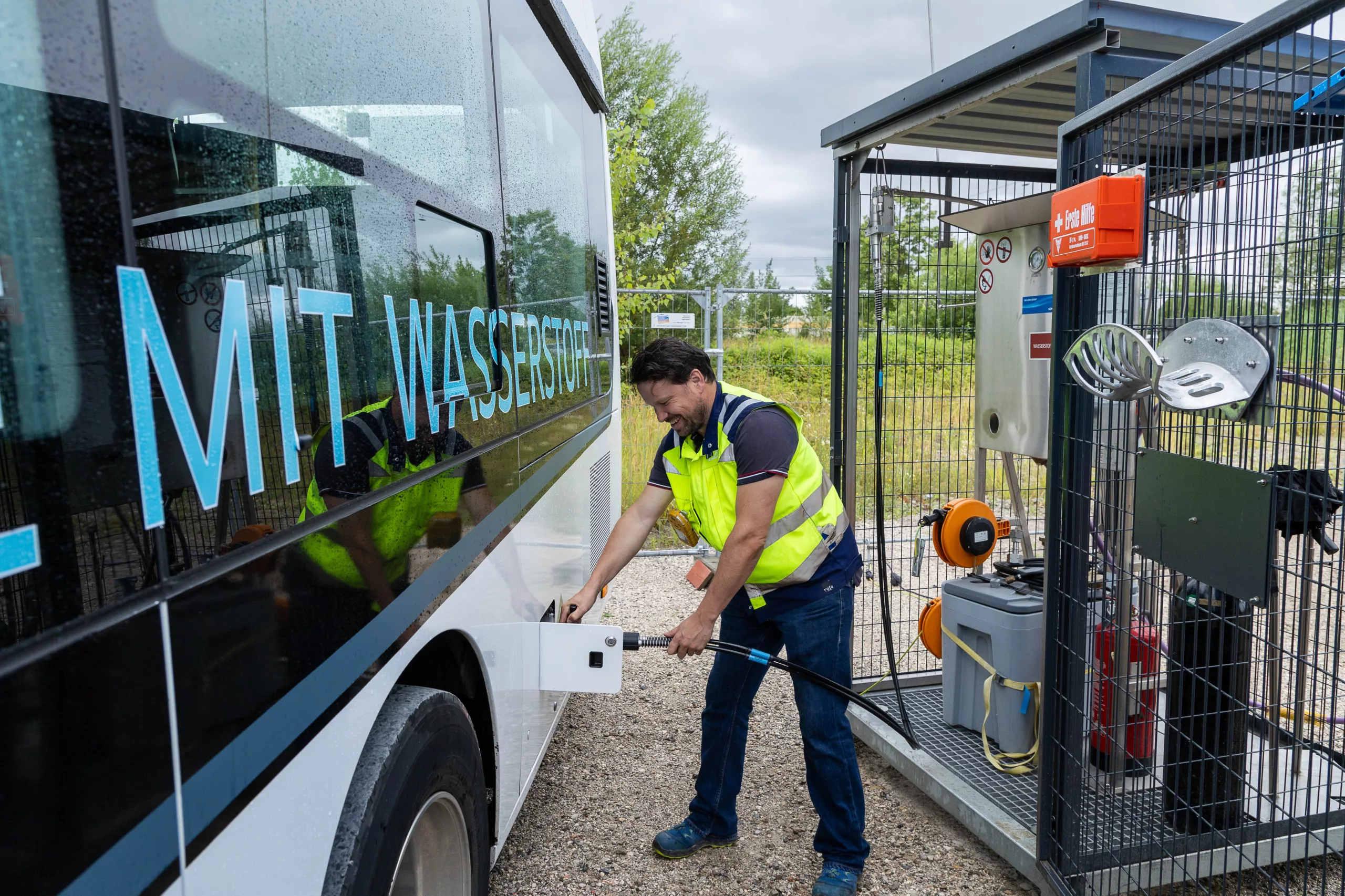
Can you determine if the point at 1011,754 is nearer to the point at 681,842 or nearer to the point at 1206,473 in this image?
the point at 681,842

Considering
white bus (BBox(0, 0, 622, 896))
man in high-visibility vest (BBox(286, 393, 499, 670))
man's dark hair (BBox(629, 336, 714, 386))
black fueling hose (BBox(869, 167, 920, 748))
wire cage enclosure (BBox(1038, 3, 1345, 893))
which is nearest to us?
white bus (BBox(0, 0, 622, 896))

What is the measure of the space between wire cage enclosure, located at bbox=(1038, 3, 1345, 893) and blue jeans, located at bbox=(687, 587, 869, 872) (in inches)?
23.1

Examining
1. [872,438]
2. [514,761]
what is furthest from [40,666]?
[872,438]

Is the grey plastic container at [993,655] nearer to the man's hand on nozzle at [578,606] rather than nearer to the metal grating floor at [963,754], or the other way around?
the metal grating floor at [963,754]

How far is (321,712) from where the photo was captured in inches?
49.5

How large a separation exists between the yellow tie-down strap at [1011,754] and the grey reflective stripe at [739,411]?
5.10 feet

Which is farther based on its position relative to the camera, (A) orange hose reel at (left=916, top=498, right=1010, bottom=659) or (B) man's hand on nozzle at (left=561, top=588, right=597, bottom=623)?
(A) orange hose reel at (left=916, top=498, right=1010, bottom=659)

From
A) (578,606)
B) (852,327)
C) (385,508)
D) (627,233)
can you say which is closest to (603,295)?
(852,327)

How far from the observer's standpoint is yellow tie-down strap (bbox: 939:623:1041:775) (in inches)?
133

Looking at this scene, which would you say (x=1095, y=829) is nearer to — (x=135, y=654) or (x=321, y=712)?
(x=321, y=712)

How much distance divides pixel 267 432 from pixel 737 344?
275 inches

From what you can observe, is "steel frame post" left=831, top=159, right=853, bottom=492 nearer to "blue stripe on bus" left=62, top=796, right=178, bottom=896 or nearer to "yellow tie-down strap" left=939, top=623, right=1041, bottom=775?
"yellow tie-down strap" left=939, top=623, right=1041, bottom=775

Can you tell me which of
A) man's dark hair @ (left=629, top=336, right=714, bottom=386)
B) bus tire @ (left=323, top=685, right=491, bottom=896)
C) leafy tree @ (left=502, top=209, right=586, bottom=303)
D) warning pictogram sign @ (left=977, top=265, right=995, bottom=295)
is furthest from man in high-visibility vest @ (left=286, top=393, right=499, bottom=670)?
warning pictogram sign @ (left=977, top=265, right=995, bottom=295)

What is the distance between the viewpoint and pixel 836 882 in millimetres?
2822
